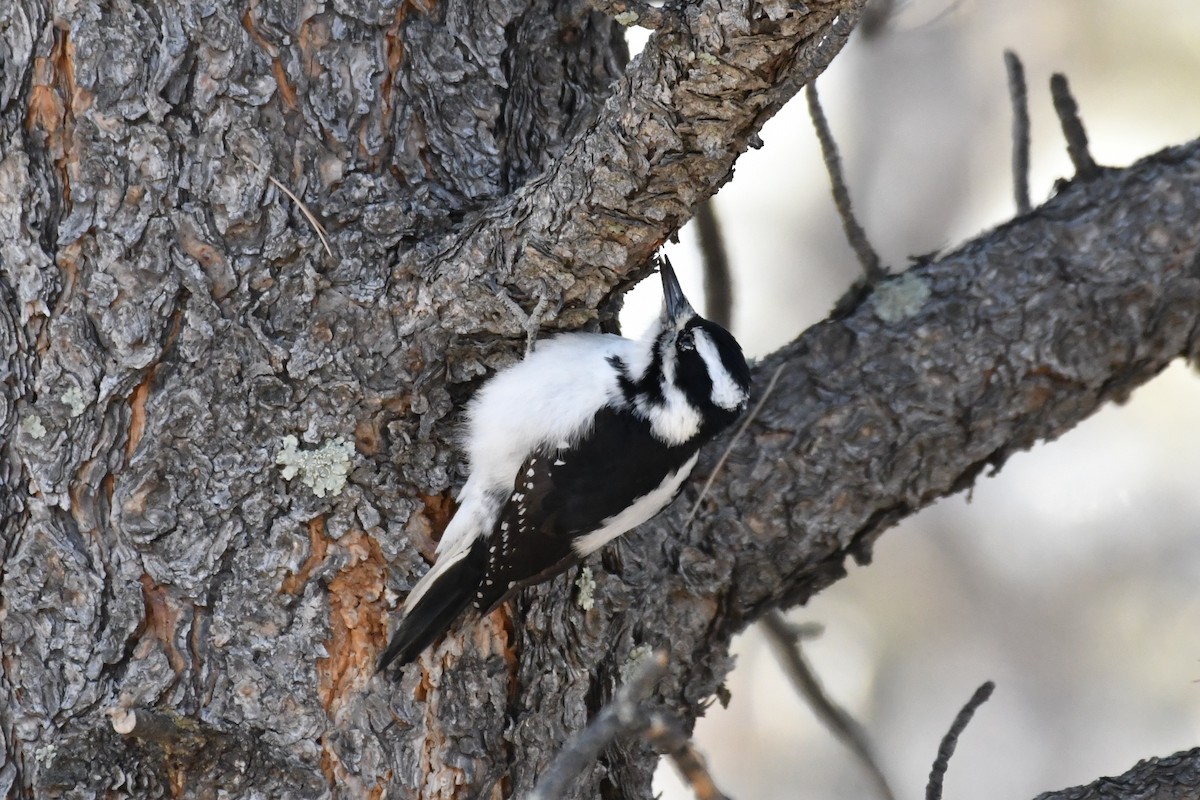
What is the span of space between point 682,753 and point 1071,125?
2.11 meters

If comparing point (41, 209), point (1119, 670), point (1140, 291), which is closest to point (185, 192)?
point (41, 209)

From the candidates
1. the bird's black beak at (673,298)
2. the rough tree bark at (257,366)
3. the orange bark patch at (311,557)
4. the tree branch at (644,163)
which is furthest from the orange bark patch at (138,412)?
the bird's black beak at (673,298)

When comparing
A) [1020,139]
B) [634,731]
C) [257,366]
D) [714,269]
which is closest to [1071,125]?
[1020,139]

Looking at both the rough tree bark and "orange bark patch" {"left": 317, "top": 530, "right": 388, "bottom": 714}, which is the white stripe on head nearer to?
the rough tree bark

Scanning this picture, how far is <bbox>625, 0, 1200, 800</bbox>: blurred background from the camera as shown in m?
5.71

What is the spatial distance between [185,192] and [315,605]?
869mm

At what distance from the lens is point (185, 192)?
93.5 inches

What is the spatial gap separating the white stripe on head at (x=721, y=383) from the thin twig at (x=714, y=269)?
36 cm

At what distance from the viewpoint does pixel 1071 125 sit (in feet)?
9.18

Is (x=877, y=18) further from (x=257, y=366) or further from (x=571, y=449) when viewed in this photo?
(x=257, y=366)

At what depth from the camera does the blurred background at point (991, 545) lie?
18.7 ft

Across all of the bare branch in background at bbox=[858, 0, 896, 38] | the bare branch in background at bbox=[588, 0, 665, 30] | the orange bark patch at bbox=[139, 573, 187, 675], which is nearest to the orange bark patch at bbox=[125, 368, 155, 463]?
the orange bark patch at bbox=[139, 573, 187, 675]

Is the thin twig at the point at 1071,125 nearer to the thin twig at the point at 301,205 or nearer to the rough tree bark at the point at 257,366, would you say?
the rough tree bark at the point at 257,366

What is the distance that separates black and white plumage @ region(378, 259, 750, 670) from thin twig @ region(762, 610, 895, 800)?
55 centimetres
